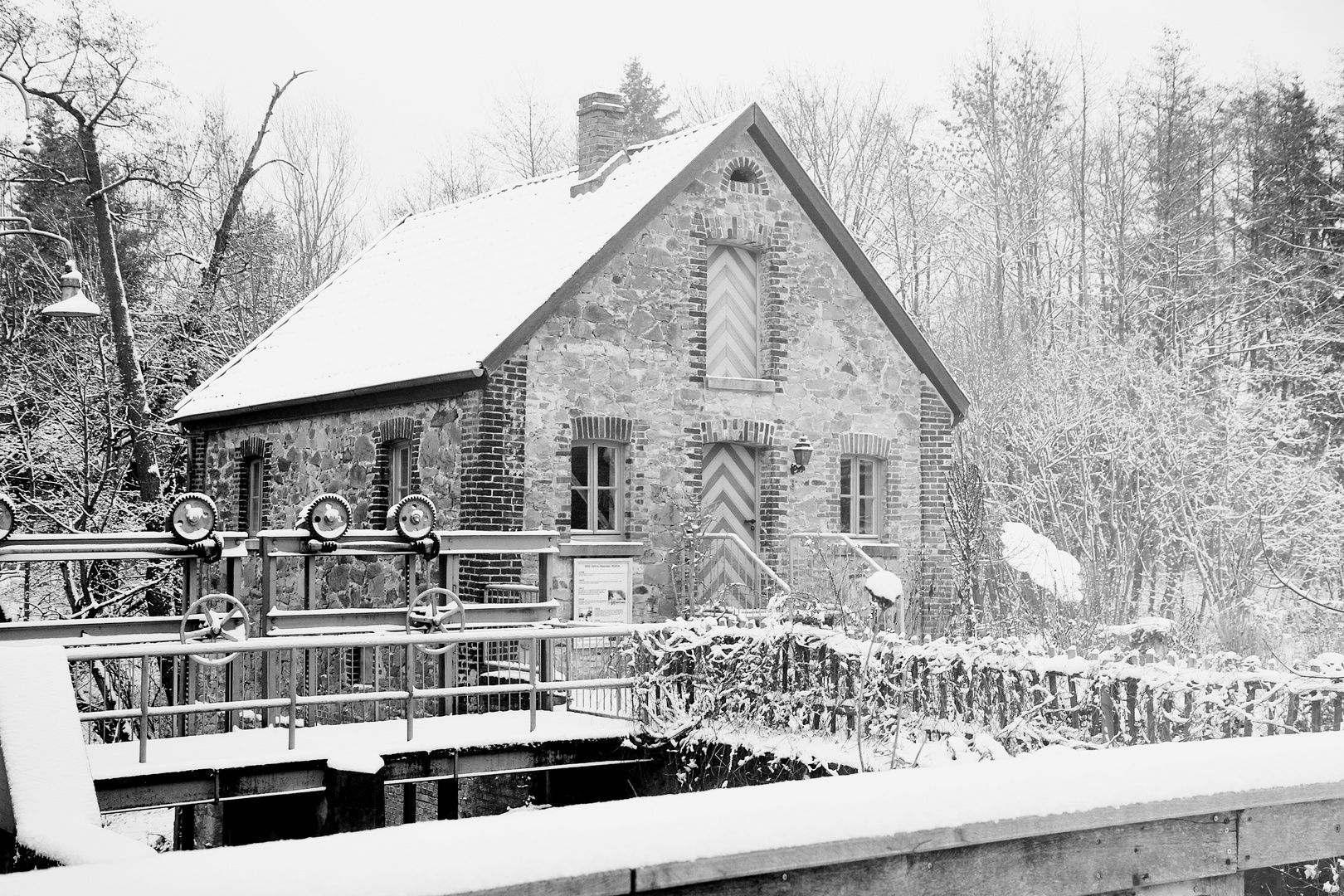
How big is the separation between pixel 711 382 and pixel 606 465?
5.74 ft

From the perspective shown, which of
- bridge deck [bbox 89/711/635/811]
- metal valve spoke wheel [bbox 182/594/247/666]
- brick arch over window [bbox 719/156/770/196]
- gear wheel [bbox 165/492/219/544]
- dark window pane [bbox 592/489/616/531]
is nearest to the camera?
bridge deck [bbox 89/711/635/811]

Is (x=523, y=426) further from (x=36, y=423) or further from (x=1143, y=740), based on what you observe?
(x=36, y=423)

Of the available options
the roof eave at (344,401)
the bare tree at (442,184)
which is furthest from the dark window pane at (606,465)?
the bare tree at (442,184)

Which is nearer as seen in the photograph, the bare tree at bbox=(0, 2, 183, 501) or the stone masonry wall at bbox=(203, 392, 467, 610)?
the stone masonry wall at bbox=(203, 392, 467, 610)

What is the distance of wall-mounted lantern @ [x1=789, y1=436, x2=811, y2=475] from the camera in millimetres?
18016

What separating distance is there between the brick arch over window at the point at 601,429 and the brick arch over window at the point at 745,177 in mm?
3419

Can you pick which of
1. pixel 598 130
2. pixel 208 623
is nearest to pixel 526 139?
pixel 598 130

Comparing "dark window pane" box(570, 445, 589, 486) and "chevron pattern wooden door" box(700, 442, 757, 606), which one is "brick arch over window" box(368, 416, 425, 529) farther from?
"chevron pattern wooden door" box(700, 442, 757, 606)

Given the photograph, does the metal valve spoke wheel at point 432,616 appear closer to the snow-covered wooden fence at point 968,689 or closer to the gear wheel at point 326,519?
the gear wheel at point 326,519

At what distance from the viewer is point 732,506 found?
1803cm

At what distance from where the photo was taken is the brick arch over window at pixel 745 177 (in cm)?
1795

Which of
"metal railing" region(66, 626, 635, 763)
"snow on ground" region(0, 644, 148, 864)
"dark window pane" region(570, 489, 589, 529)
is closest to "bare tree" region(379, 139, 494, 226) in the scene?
"dark window pane" region(570, 489, 589, 529)

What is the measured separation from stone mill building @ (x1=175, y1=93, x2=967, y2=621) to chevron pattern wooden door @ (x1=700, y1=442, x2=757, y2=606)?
1.1 inches

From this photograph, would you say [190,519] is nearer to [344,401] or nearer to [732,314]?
[344,401]
